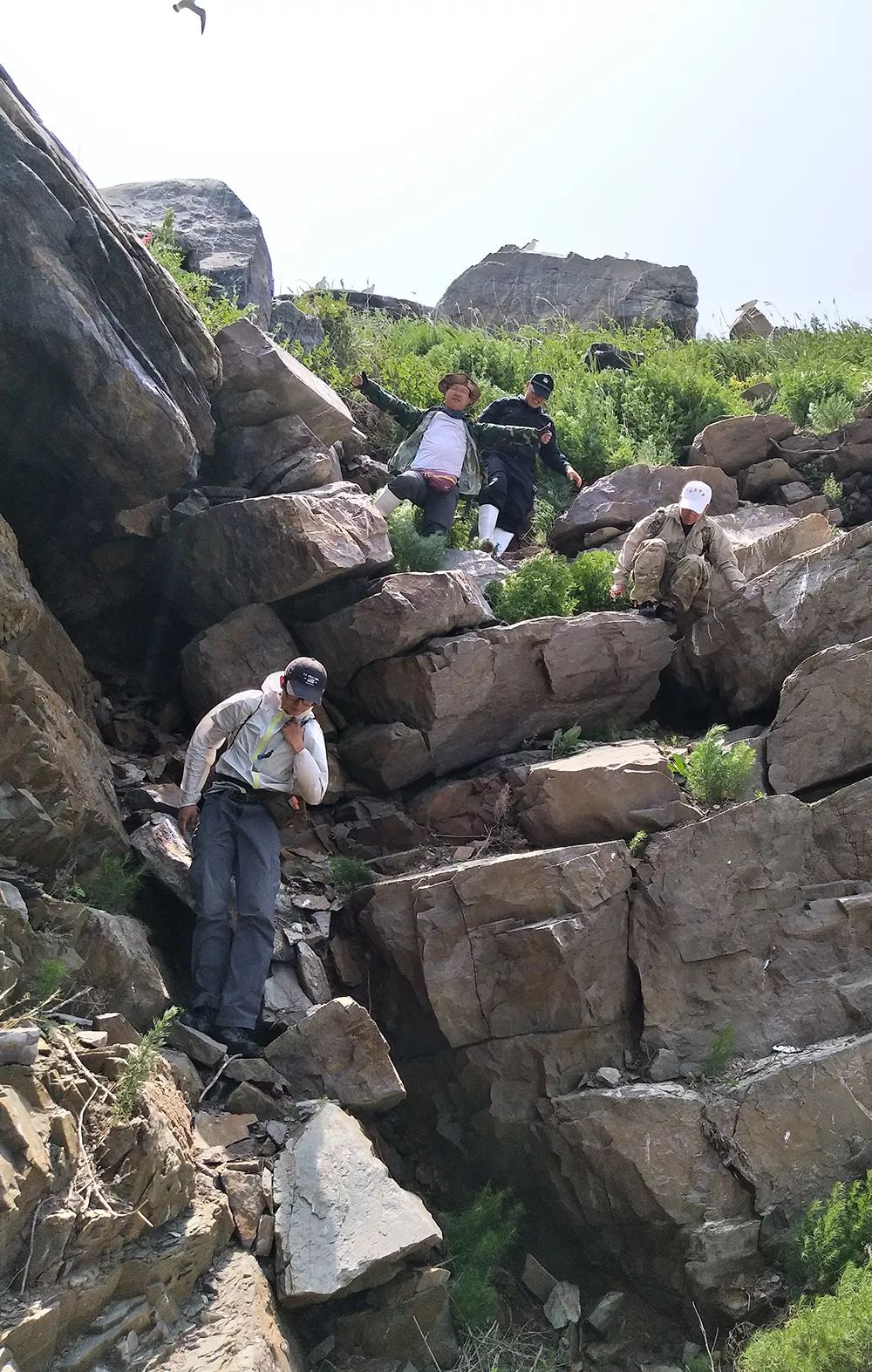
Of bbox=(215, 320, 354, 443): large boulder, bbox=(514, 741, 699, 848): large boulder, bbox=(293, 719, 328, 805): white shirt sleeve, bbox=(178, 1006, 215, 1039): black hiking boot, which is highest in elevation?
bbox=(215, 320, 354, 443): large boulder

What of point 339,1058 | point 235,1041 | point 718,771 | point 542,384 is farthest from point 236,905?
point 542,384

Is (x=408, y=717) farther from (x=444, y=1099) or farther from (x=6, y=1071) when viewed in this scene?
(x=6, y=1071)

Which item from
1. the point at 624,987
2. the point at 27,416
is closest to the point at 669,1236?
the point at 624,987

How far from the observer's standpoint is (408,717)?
8.98 m

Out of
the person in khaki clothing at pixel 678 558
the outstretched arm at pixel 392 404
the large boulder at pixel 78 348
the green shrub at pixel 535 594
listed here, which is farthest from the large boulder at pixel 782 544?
the large boulder at pixel 78 348

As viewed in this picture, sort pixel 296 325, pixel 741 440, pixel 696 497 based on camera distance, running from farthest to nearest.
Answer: pixel 296 325 → pixel 741 440 → pixel 696 497

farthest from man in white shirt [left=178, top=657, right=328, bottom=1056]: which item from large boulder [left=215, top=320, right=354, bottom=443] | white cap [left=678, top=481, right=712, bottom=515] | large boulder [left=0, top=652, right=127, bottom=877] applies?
white cap [left=678, top=481, right=712, bottom=515]

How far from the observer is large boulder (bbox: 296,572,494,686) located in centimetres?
898

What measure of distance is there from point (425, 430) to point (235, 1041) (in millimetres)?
6714

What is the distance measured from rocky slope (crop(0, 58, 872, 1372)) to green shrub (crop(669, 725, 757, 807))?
17cm

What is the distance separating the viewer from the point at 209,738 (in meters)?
7.02

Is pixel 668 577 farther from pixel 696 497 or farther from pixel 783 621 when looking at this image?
pixel 783 621

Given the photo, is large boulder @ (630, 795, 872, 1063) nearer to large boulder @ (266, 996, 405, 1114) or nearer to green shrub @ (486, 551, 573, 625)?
large boulder @ (266, 996, 405, 1114)

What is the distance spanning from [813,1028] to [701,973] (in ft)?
2.49
